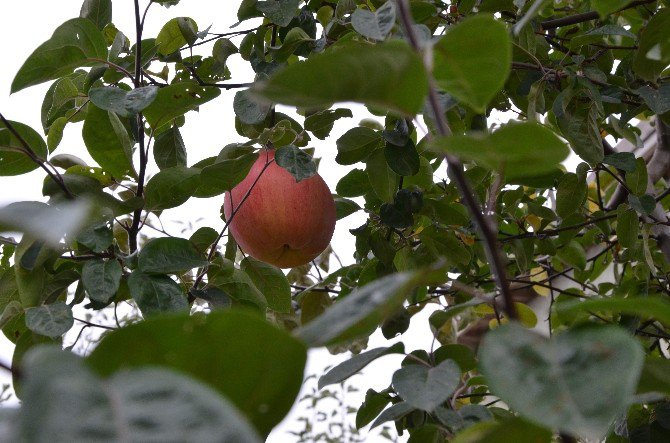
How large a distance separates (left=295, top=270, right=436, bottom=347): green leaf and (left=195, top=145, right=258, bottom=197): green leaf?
2.29 feet

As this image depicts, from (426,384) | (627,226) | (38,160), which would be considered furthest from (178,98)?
(627,226)

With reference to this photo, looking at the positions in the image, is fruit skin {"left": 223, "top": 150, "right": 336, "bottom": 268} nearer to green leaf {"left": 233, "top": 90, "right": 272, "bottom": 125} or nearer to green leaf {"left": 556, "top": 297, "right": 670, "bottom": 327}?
green leaf {"left": 233, "top": 90, "right": 272, "bottom": 125}

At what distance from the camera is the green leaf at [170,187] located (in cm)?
101

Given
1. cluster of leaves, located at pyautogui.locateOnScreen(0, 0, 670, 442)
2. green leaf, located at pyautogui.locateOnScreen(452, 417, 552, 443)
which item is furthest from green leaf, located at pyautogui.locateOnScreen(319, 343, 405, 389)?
green leaf, located at pyautogui.locateOnScreen(452, 417, 552, 443)

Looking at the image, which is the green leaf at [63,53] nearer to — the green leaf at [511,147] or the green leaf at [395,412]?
the green leaf at [395,412]

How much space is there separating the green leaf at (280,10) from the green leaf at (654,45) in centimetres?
51

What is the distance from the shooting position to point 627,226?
1.37 metres

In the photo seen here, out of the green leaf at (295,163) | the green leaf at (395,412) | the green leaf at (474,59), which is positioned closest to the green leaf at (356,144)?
the green leaf at (295,163)

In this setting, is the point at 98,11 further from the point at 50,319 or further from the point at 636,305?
the point at 636,305

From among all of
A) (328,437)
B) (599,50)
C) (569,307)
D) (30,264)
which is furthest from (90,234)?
(328,437)

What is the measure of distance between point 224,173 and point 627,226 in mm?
725

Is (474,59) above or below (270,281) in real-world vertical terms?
above

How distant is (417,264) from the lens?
4.48 ft

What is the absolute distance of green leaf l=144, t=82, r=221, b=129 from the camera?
3.50 ft
